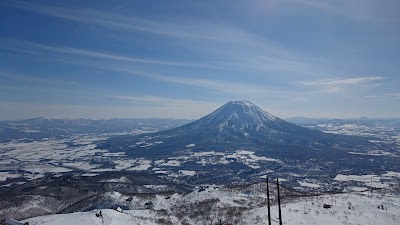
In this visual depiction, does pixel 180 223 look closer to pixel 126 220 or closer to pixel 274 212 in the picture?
pixel 126 220

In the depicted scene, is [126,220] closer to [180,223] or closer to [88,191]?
[180,223]

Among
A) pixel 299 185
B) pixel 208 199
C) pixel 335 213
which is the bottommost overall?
pixel 299 185

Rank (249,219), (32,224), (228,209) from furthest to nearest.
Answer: (228,209) → (249,219) → (32,224)

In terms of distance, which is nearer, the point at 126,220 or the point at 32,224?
the point at 32,224

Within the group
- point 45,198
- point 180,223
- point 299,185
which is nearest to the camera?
point 180,223

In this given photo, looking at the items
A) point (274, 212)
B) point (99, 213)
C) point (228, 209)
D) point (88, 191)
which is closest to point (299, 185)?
point (88, 191)

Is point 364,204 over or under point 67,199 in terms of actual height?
over

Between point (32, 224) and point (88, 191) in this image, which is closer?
point (32, 224)

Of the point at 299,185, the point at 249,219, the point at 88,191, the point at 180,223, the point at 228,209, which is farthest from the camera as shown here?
the point at 299,185

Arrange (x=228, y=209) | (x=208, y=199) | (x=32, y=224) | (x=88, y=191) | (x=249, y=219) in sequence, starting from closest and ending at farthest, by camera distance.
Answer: (x=32, y=224) → (x=249, y=219) → (x=228, y=209) → (x=208, y=199) → (x=88, y=191)

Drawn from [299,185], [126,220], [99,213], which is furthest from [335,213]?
[299,185]
